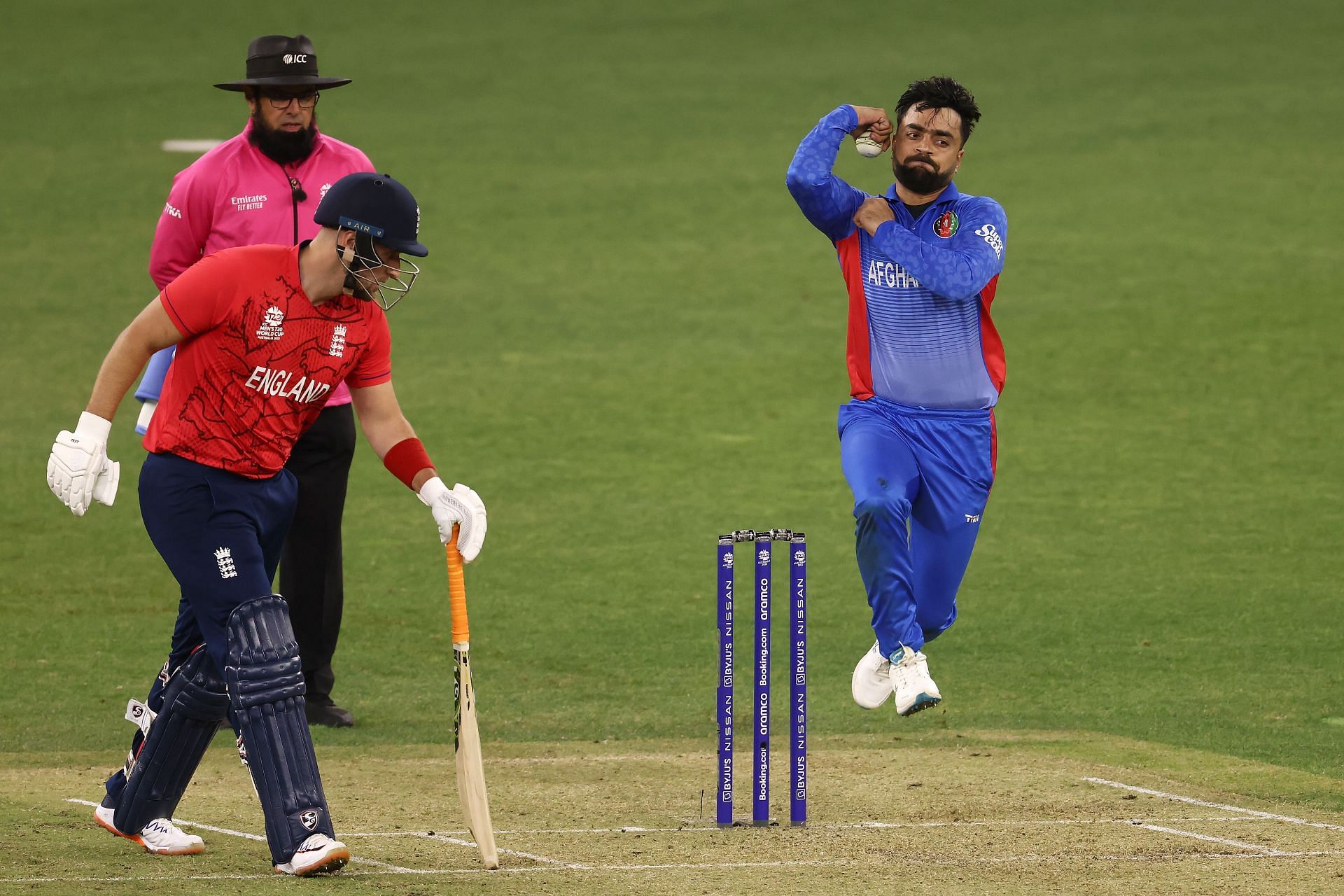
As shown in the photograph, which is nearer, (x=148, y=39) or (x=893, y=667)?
(x=893, y=667)

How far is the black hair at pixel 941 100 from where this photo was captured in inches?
235

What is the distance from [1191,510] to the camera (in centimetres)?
1050

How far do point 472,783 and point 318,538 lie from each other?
2.06 meters

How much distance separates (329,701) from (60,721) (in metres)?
1.00

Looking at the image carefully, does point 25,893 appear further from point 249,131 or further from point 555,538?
point 555,538

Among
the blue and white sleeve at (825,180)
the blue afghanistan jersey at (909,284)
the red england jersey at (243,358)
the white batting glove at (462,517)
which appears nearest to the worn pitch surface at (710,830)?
the white batting glove at (462,517)

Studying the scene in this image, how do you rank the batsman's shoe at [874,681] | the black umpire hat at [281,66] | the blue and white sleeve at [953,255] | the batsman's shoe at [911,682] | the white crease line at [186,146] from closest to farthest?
the batsman's shoe at [911,682]
the blue and white sleeve at [953,255]
the batsman's shoe at [874,681]
the black umpire hat at [281,66]
the white crease line at [186,146]

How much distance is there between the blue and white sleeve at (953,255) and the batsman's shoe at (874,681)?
1121 millimetres

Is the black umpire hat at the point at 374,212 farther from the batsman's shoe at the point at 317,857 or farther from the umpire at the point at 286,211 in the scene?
the umpire at the point at 286,211

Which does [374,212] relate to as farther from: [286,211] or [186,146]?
[186,146]

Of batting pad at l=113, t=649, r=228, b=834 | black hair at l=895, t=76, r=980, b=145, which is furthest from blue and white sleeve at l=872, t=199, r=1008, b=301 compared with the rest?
batting pad at l=113, t=649, r=228, b=834

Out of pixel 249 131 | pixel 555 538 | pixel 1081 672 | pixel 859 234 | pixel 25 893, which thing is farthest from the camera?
pixel 555 538

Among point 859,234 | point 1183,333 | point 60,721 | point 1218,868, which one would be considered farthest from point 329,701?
point 1183,333

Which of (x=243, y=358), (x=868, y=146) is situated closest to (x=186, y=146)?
(x=868, y=146)
